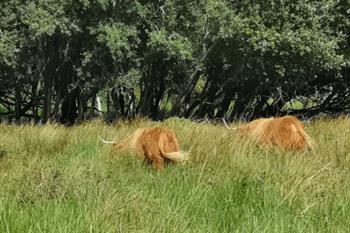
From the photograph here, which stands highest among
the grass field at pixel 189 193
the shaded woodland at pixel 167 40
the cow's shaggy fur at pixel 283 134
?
the shaded woodland at pixel 167 40

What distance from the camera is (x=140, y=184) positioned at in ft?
17.3

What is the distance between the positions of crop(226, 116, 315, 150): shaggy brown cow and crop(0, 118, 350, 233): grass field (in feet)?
0.95

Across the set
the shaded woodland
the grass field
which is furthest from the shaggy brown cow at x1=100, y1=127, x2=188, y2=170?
the shaded woodland

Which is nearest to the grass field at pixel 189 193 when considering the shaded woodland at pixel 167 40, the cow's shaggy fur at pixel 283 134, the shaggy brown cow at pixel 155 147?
the shaggy brown cow at pixel 155 147

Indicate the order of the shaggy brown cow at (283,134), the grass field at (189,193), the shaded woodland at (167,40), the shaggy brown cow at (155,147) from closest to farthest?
the grass field at (189,193), the shaggy brown cow at (155,147), the shaggy brown cow at (283,134), the shaded woodland at (167,40)

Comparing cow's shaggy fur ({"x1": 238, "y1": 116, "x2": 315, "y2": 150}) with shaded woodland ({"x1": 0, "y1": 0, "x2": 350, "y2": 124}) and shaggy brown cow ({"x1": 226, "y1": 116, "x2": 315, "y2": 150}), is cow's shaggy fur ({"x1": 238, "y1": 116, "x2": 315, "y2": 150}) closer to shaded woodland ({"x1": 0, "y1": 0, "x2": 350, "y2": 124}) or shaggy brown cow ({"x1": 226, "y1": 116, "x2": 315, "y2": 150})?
shaggy brown cow ({"x1": 226, "y1": 116, "x2": 315, "y2": 150})

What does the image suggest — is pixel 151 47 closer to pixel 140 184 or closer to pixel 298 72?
pixel 298 72

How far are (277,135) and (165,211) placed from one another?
11.8 ft

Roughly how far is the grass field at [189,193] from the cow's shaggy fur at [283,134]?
0.29 m

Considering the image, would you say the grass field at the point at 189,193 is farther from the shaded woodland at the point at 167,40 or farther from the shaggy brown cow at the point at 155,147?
the shaded woodland at the point at 167,40

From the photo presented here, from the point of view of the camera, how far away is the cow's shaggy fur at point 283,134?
23.7 feet

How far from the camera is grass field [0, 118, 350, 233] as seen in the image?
13.1ft

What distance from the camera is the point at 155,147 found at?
670cm

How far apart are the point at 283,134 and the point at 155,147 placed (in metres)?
1.84
